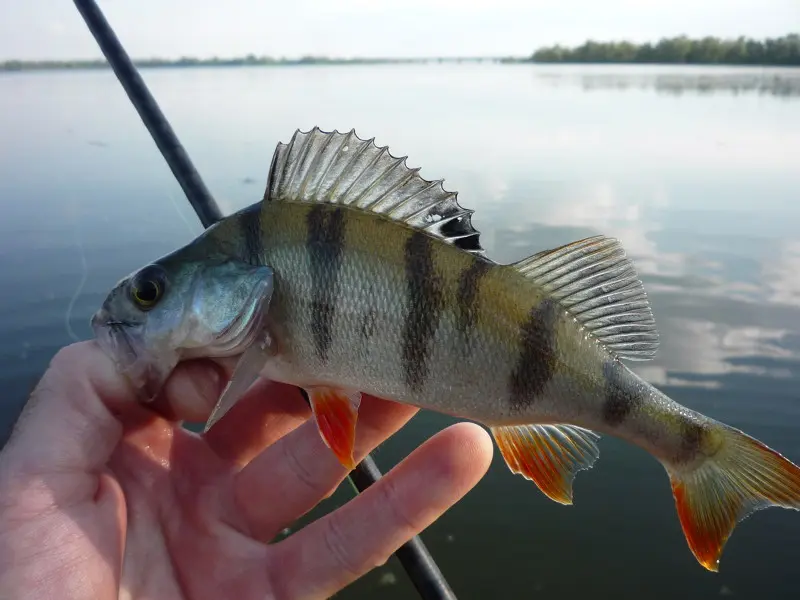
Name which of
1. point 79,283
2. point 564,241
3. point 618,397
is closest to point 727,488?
point 618,397

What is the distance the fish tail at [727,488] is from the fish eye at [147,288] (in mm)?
1518

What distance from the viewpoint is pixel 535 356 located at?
1723 millimetres

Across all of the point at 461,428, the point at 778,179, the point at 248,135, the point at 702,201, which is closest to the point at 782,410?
the point at 461,428

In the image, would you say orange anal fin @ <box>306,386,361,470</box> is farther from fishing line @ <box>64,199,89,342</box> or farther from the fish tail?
fishing line @ <box>64,199,89,342</box>

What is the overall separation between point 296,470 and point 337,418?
1.28 ft

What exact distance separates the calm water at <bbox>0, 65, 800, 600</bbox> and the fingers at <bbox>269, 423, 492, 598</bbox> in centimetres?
181

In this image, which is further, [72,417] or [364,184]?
[364,184]

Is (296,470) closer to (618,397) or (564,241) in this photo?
(618,397)

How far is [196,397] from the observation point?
182 centimetres

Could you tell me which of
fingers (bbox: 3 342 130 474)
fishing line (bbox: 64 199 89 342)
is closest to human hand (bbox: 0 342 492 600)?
fingers (bbox: 3 342 130 474)

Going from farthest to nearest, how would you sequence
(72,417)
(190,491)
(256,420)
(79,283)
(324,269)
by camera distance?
(79,283)
(256,420)
(190,491)
(324,269)
(72,417)

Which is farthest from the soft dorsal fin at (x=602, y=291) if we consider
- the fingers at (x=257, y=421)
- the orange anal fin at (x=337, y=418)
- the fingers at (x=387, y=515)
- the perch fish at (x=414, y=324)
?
the fingers at (x=257, y=421)

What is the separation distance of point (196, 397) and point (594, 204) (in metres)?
8.12

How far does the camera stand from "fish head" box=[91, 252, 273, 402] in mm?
1759
